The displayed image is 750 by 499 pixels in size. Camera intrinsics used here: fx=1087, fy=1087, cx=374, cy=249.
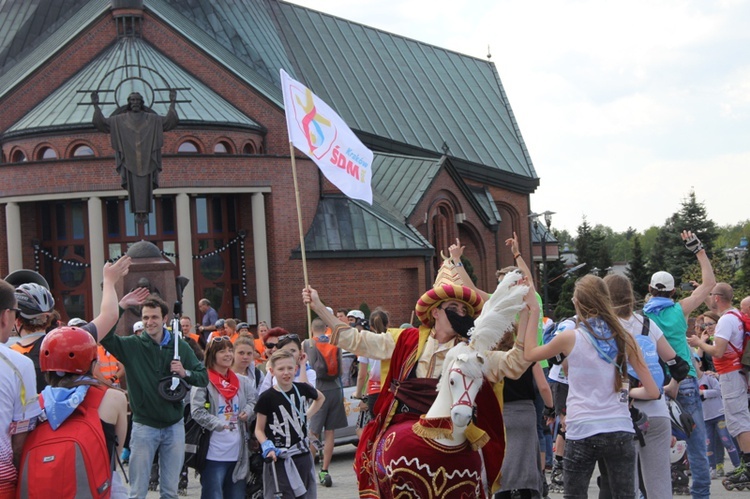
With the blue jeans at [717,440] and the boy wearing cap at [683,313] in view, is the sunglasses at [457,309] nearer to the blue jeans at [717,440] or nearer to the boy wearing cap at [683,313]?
the boy wearing cap at [683,313]

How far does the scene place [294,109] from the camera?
33.5 ft

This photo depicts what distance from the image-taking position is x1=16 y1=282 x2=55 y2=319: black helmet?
6.25m

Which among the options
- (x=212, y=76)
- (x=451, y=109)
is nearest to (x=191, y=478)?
(x=212, y=76)

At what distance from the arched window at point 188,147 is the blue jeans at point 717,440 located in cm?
2442

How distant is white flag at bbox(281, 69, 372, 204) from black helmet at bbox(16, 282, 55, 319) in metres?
3.89

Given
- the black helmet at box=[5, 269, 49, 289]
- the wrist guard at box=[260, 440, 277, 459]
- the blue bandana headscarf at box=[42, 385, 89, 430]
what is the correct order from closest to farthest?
the blue bandana headscarf at box=[42, 385, 89, 430], the black helmet at box=[5, 269, 49, 289], the wrist guard at box=[260, 440, 277, 459]

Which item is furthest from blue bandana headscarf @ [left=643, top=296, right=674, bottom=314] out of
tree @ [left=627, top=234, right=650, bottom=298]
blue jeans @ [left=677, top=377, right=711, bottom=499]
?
tree @ [left=627, top=234, right=650, bottom=298]

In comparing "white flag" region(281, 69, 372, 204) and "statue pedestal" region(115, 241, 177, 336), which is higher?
"white flag" region(281, 69, 372, 204)

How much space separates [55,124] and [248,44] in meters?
8.51

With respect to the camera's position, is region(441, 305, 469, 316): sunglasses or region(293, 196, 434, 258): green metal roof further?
region(293, 196, 434, 258): green metal roof

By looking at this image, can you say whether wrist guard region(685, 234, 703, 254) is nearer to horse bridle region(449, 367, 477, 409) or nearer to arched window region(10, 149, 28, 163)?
horse bridle region(449, 367, 477, 409)

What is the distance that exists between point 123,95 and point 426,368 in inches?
1133

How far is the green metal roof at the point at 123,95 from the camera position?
33.6 meters

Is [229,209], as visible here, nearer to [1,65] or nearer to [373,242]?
[373,242]
